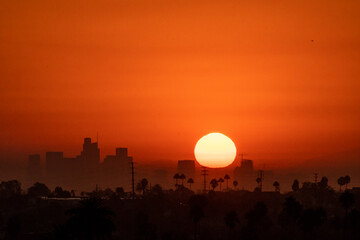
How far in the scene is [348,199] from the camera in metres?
186

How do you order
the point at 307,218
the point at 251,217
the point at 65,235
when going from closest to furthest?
1. the point at 65,235
2. the point at 307,218
3. the point at 251,217

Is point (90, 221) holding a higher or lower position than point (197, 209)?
lower

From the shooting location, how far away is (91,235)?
12631cm

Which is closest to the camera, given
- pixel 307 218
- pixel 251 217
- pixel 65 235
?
pixel 65 235

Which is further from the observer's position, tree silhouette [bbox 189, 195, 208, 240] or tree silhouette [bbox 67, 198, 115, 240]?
tree silhouette [bbox 189, 195, 208, 240]

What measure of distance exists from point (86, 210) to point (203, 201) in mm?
73294

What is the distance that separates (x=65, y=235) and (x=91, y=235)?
4.85 meters

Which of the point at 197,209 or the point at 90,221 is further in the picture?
→ the point at 197,209

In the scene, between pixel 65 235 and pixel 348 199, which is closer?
pixel 65 235

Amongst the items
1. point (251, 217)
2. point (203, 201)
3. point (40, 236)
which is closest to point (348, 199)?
point (251, 217)

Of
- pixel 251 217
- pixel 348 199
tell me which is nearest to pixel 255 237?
pixel 251 217

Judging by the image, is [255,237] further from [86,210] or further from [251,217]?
[86,210]

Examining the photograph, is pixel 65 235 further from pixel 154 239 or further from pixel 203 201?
pixel 203 201

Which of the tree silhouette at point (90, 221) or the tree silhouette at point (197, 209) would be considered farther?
the tree silhouette at point (197, 209)
